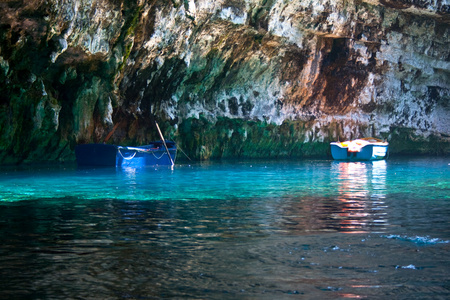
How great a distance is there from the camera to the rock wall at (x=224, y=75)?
2300cm

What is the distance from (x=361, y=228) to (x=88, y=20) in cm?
1673

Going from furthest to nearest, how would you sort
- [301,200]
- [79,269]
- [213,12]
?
[213,12]
[301,200]
[79,269]

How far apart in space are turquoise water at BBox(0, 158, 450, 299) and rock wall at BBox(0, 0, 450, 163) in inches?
437

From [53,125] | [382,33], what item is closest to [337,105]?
[382,33]

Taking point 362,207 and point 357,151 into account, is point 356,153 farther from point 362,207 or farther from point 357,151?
point 362,207

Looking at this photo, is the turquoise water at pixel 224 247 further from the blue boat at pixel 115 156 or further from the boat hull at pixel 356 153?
the boat hull at pixel 356 153

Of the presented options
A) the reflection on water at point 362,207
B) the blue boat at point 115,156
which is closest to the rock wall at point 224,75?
the blue boat at point 115,156

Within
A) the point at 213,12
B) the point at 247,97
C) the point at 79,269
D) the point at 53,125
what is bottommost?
the point at 79,269

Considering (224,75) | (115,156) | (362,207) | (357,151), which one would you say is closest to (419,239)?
(362,207)

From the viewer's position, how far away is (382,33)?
40.2 metres

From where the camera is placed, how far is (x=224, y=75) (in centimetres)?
3591

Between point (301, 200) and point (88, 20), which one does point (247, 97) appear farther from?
Answer: point (301, 200)

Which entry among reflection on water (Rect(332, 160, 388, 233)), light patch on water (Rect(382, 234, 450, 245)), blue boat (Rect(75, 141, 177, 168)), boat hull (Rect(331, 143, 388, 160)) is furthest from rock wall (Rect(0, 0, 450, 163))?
light patch on water (Rect(382, 234, 450, 245))

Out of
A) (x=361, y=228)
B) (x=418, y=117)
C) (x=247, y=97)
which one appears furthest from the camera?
(x=418, y=117)
